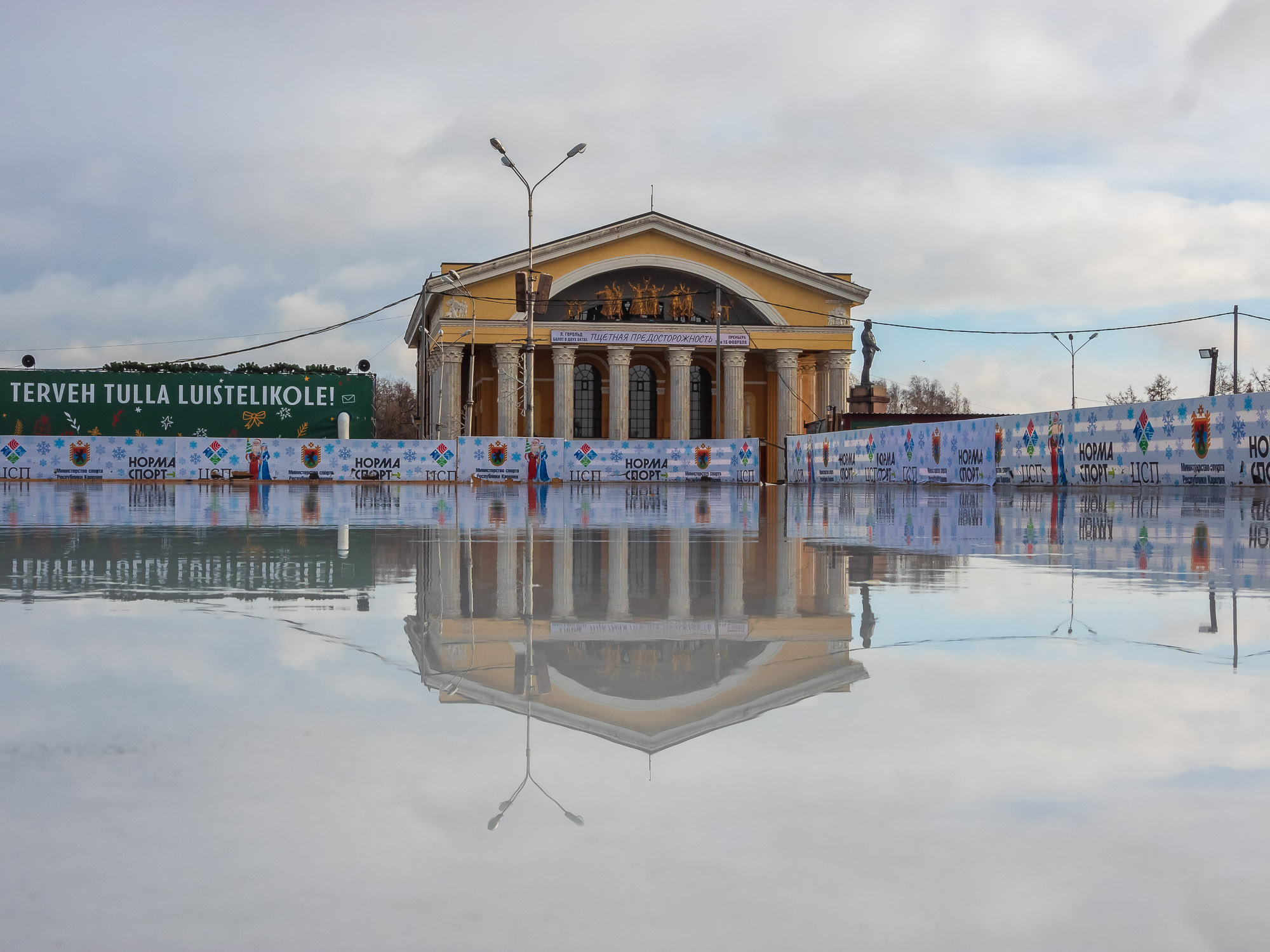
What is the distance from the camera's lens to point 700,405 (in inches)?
2440

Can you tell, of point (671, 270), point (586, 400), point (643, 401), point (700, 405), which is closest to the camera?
point (671, 270)

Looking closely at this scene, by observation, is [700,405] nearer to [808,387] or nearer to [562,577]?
[808,387]

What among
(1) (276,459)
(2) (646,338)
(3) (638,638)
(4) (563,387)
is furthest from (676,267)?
(3) (638,638)

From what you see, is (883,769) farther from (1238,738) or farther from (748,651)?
(748,651)

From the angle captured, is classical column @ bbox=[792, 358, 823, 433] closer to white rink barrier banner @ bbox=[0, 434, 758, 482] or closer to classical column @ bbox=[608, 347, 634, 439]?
classical column @ bbox=[608, 347, 634, 439]

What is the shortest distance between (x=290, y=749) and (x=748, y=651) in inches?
70.6

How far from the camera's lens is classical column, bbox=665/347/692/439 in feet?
183

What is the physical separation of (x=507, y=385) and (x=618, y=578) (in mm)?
48738

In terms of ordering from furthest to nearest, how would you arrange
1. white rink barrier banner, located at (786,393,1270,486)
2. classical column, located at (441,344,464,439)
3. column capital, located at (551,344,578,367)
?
column capital, located at (551,344,578,367)
classical column, located at (441,344,464,439)
white rink barrier banner, located at (786,393,1270,486)

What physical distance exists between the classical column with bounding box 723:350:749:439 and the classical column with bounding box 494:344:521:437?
32.4 feet

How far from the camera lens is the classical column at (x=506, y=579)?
17.2ft

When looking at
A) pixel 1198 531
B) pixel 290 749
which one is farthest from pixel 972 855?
pixel 1198 531

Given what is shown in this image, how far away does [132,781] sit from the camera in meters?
2.46

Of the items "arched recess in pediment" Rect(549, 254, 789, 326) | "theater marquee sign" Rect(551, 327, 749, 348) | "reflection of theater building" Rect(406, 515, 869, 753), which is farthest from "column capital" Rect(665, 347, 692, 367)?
"reflection of theater building" Rect(406, 515, 869, 753)
